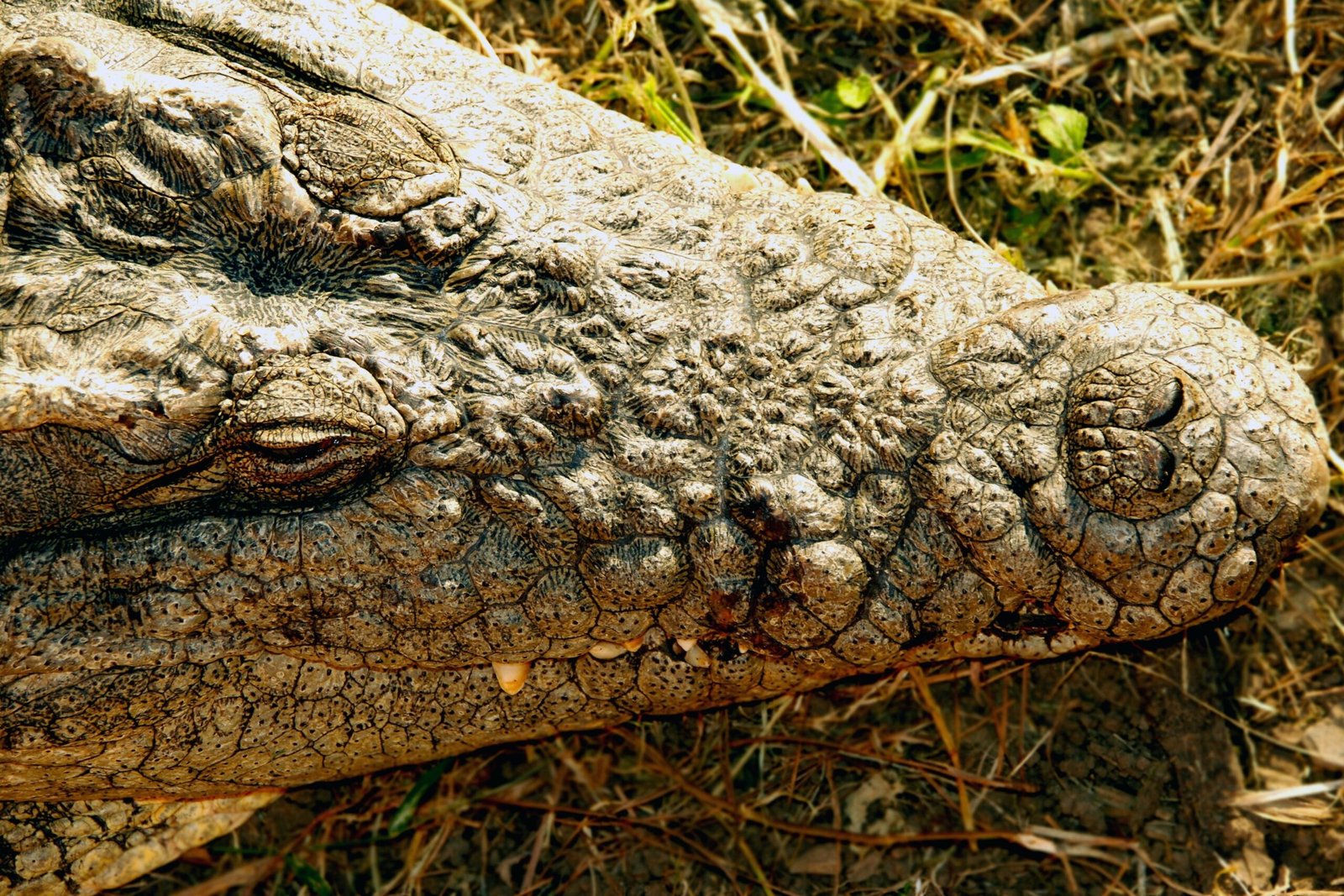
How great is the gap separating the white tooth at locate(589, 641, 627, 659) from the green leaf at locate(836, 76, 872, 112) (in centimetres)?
233

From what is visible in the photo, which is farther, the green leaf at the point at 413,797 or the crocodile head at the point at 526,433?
the green leaf at the point at 413,797

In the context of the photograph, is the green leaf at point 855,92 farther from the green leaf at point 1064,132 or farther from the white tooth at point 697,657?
the white tooth at point 697,657

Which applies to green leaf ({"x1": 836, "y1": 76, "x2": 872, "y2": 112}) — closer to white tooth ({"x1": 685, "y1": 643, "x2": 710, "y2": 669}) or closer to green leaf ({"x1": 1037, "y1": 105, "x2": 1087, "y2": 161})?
green leaf ({"x1": 1037, "y1": 105, "x2": 1087, "y2": 161})

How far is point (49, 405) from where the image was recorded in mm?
2227

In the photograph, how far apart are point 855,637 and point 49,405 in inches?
62.6

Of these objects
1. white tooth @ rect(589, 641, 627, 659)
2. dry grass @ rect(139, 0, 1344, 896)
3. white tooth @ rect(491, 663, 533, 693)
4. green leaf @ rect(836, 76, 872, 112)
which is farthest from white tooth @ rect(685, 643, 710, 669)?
green leaf @ rect(836, 76, 872, 112)

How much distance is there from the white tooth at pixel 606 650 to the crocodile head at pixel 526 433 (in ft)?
0.14

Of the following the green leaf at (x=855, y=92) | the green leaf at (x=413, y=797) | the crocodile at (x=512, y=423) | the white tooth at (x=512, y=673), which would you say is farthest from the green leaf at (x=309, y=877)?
the green leaf at (x=855, y=92)

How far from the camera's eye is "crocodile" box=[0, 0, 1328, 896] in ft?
7.74

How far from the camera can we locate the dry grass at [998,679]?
350cm

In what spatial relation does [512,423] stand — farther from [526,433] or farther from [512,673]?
[512,673]

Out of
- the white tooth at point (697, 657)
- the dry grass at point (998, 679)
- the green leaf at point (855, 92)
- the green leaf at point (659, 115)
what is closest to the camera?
the white tooth at point (697, 657)

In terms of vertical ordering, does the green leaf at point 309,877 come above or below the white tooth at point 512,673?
below

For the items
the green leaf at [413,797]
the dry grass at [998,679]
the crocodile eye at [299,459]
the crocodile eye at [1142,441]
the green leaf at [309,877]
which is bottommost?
the green leaf at [309,877]
